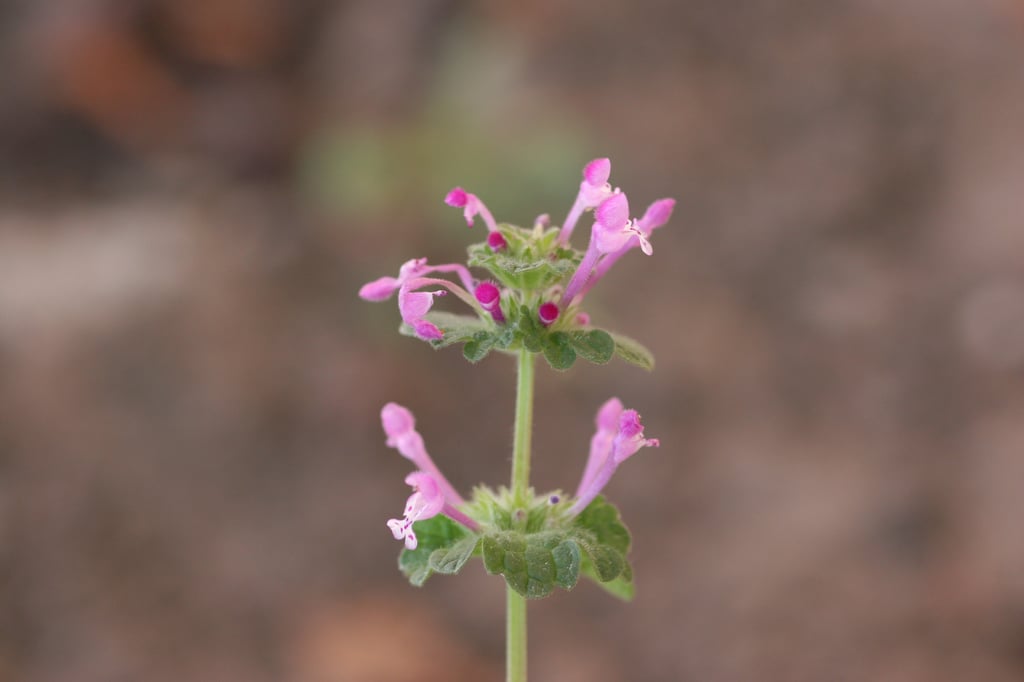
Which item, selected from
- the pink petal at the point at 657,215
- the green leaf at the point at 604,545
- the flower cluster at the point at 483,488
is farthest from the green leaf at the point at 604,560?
the pink petal at the point at 657,215

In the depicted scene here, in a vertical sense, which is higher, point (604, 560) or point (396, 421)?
point (396, 421)

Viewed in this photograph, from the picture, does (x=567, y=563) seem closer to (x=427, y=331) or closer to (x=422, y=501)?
(x=422, y=501)

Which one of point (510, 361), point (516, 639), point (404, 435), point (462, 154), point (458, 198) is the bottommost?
point (516, 639)

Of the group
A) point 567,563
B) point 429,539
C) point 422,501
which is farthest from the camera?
point 429,539

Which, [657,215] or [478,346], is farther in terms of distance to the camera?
[657,215]

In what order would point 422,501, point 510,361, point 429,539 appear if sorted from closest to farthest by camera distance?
point 422,501, point 429,539, point 510,361

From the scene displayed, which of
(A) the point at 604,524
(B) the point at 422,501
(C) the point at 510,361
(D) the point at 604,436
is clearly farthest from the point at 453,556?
(C) the point at 510,361
